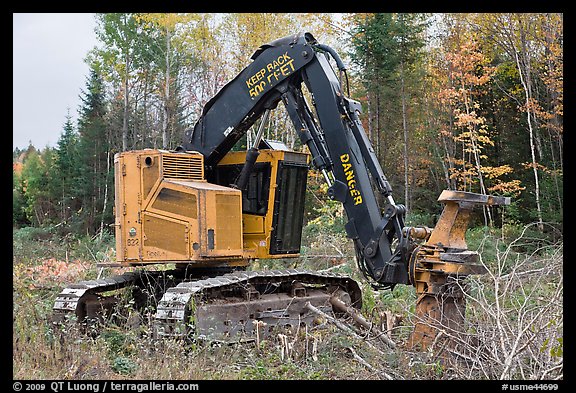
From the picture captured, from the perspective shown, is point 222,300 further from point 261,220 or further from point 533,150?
point 533,150

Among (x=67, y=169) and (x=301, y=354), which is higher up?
(x=67, y=169)

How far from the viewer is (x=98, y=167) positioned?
2720cm

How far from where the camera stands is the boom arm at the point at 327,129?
8.09 m

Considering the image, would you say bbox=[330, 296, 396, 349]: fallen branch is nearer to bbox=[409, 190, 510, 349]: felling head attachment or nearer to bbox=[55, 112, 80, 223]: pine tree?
bbox=[409, 190, 510, 349]: felling head attachment

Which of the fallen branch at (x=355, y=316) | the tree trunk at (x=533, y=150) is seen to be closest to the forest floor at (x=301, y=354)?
the fallen branch at (x=355, y=316)

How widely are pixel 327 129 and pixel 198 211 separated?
188 centimetres

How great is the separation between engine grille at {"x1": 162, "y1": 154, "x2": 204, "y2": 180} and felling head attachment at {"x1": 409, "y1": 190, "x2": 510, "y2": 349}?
3.28 meters

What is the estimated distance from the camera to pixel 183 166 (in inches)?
362

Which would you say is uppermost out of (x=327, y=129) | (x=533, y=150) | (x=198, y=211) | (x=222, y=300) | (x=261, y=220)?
(x=533, y=150)

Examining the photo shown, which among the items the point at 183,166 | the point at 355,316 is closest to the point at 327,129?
the point at 183,166

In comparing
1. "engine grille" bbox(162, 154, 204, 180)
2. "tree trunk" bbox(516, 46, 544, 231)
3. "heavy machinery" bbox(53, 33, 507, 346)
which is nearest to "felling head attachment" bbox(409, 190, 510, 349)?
"heavy machinery" bbox(53, 33, 507, 346)

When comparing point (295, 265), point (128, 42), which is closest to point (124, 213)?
point (295, 265)

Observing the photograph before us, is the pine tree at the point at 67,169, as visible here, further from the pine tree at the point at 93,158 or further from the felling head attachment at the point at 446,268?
the felling head attachment at the point at 446,268

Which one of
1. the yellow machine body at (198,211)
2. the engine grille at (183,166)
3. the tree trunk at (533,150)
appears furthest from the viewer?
the tree trunk at (533,150)
